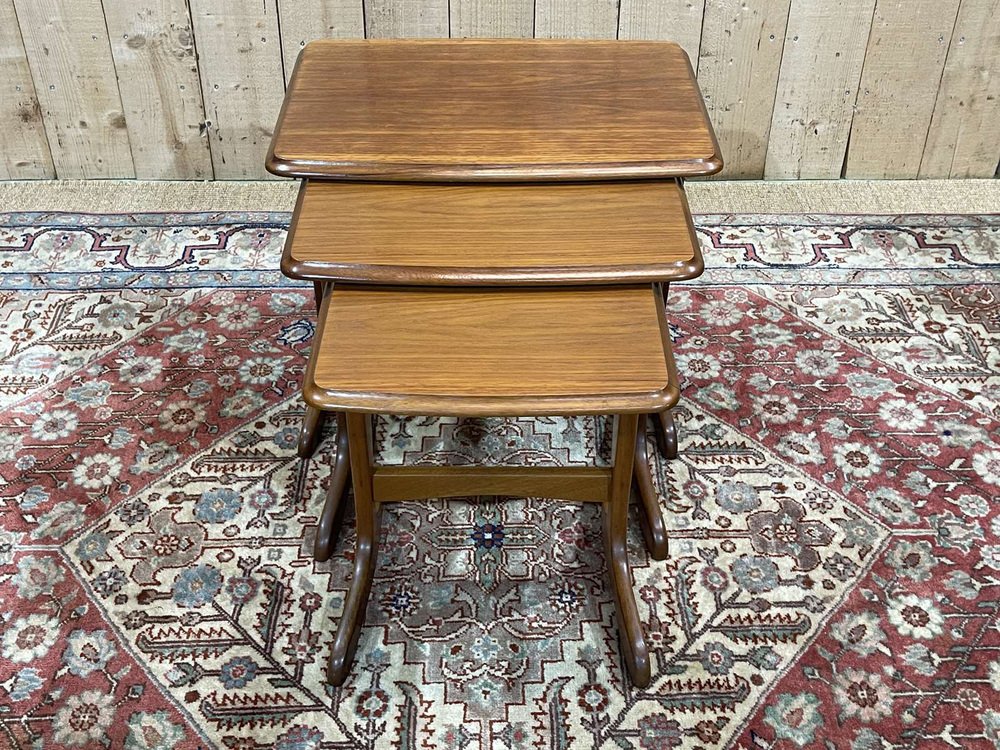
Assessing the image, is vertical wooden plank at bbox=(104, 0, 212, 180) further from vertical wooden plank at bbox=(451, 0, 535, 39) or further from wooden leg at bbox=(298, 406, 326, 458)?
wooden leg at bbox=(298, 406, 326, 458)

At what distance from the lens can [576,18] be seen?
291 centimetres

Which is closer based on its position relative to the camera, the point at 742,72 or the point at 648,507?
the point at 648,507

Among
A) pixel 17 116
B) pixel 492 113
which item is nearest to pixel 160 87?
pixel 17 116

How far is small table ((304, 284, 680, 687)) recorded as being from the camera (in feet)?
5.09

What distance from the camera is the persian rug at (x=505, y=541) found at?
182 cm

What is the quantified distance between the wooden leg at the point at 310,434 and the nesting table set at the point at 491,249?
0.51 feet

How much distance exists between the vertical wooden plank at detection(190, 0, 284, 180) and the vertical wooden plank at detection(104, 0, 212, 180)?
1.4 inches

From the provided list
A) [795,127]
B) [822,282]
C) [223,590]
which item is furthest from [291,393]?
[795,127]

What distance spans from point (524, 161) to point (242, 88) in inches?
58.1

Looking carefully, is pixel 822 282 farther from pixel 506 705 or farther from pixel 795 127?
pixel 506 705

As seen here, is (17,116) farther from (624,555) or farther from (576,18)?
(624,555)

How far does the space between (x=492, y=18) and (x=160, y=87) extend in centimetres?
93

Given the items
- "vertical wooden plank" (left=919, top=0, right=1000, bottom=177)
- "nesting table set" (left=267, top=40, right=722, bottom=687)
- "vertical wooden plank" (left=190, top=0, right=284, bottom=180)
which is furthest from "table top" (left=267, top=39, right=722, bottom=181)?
"vertical wooden plank" (left=919, top=0, right=1000, bottom=177)

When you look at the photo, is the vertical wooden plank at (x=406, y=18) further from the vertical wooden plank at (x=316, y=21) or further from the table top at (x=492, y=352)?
the table top at (x=492, y=352)
